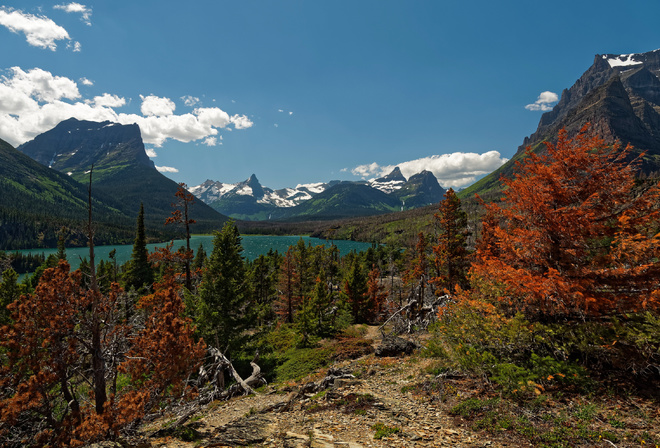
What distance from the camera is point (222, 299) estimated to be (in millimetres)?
21828

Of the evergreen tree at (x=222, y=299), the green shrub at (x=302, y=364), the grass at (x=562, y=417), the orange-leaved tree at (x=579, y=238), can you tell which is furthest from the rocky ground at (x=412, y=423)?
the evergreen tree at (x=222, y=299)

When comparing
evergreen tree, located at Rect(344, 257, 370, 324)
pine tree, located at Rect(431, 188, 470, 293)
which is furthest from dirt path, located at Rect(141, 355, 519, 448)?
evergreen tree, located at Rect(344, 257, 370, 324)

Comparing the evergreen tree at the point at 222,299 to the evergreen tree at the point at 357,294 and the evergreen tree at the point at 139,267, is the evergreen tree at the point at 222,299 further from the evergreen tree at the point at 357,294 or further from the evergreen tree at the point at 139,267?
the evergreen tree at the point at 139,267

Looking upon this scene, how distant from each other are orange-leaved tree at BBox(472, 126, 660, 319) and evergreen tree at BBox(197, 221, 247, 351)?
1798cm

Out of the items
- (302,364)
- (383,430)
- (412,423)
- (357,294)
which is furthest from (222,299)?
(357,294)

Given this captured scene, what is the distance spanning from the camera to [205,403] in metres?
14.6

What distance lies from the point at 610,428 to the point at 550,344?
2539 millimetres

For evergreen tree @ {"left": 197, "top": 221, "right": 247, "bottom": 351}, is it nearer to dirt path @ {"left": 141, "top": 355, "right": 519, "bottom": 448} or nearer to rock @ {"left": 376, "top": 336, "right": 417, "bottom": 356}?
dirt path @ {"left": 141, "top": 355, "right": 519, "bottom": 448}

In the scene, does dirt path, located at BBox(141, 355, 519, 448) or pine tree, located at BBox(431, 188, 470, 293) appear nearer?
dirt path, located at BBox(141, 355, 519, 448)

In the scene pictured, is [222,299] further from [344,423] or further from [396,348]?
[344,423]

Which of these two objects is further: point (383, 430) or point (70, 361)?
point (70, 361)

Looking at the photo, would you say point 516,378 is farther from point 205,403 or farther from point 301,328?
point 301,328

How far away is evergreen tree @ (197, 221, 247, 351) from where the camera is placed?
21.2 metres

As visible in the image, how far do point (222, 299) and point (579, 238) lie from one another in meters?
21.6
